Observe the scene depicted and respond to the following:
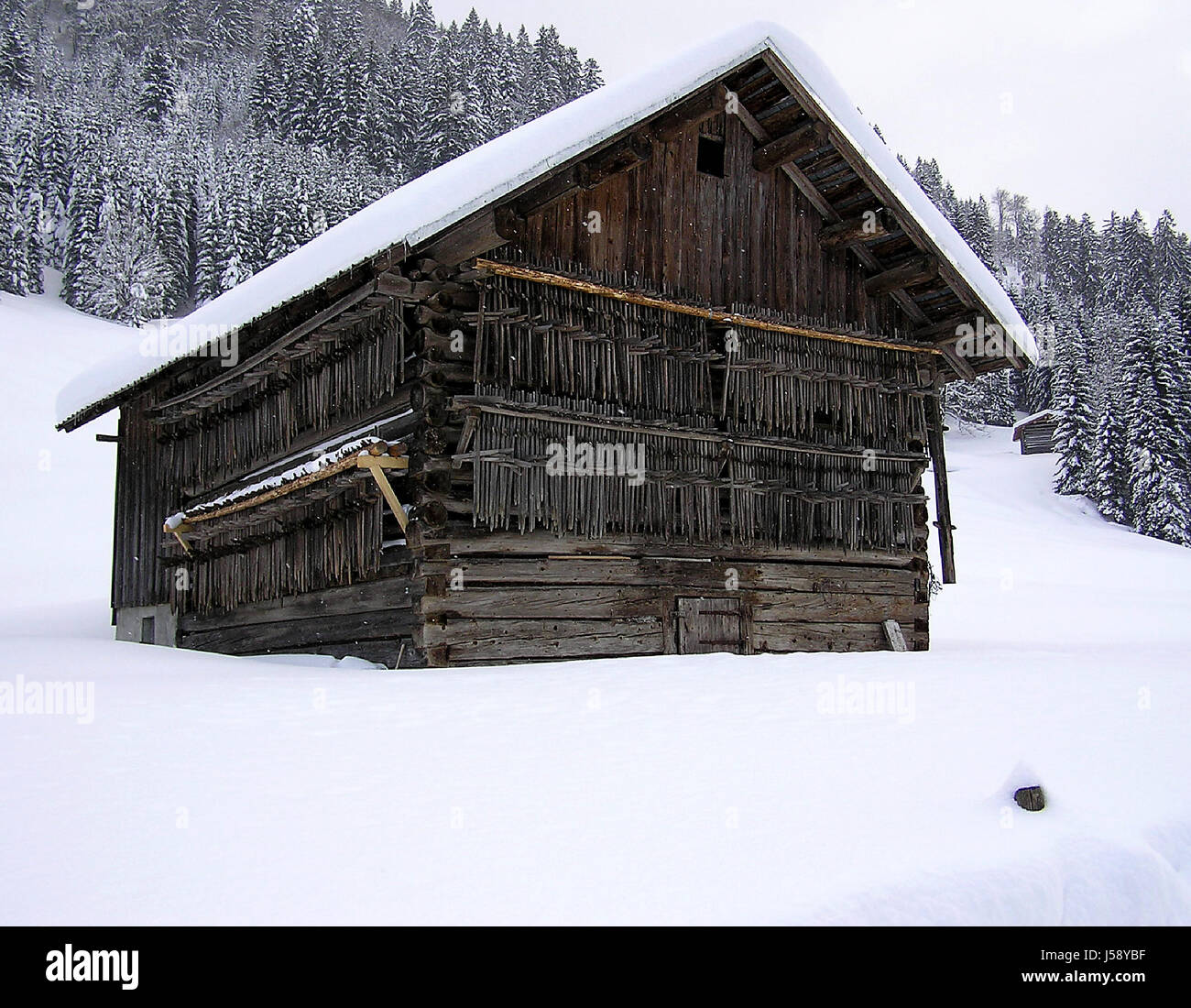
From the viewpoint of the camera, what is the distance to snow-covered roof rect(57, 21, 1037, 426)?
31.1ft

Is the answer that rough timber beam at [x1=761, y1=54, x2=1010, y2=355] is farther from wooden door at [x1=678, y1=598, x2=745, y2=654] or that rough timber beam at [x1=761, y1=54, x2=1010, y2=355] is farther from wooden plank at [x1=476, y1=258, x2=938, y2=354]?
wooden door at [x1=678, y1=598, x2=745, y2=654]

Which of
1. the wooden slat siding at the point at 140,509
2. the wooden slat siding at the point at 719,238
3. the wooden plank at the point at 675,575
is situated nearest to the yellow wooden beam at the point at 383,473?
the wooden plank at the point at 675,575

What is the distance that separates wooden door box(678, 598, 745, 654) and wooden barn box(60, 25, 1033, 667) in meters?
0.03

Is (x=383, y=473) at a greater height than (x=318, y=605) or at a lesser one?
greater

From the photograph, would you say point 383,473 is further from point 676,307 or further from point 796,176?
point 796,176

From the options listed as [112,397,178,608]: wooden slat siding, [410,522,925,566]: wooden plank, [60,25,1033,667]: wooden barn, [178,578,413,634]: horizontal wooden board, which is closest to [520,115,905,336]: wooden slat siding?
[60,25,1033,667]: wooden barn

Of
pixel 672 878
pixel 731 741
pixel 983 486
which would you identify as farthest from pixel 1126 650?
pixel 983 486

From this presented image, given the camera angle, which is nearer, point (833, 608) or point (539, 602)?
point (539, 602)

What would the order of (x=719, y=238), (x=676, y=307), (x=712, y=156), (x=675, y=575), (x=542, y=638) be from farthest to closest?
(x=712, y=156) < (x=719, y=238) < (x=676, y=307) < (x=675, y=575) < (x=542, y=638)

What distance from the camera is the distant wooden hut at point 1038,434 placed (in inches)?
2151

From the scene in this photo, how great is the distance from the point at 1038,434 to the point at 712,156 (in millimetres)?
48576

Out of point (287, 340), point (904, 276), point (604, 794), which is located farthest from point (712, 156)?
point (604, 794)

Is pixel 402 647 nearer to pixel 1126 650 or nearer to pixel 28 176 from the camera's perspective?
pixel 1126 650

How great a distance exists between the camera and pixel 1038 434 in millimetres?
55406
